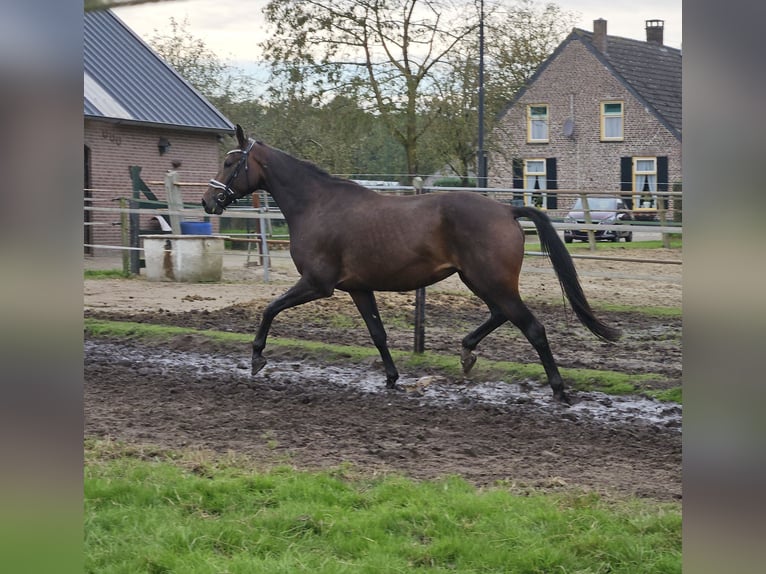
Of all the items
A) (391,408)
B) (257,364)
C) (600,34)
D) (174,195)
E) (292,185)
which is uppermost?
(600,34)

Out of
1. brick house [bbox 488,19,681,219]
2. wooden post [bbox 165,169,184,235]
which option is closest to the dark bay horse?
wooden post [bbox 165,169,184,235]

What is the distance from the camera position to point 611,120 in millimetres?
38375

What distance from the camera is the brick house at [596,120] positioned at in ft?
121

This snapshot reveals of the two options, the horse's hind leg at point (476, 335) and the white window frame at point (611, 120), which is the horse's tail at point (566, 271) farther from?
the white window frame at point (611, 120)

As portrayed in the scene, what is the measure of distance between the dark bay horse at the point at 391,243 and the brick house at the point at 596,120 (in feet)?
95.3

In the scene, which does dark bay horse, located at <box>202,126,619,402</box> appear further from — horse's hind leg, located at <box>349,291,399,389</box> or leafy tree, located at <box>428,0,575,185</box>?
leafy tree, located at <box>428,0,575,185</box>

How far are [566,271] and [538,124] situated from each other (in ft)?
109

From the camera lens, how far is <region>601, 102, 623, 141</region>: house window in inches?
1496

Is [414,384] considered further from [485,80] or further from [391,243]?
[485,80]

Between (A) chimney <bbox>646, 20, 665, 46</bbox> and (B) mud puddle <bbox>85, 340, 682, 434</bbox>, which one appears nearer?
(B) mud puddle <bbox>85, 340, 682, 434</bbox>

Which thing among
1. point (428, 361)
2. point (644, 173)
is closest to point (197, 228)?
point (428, 361)

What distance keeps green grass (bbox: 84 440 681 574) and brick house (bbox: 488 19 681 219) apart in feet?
108
